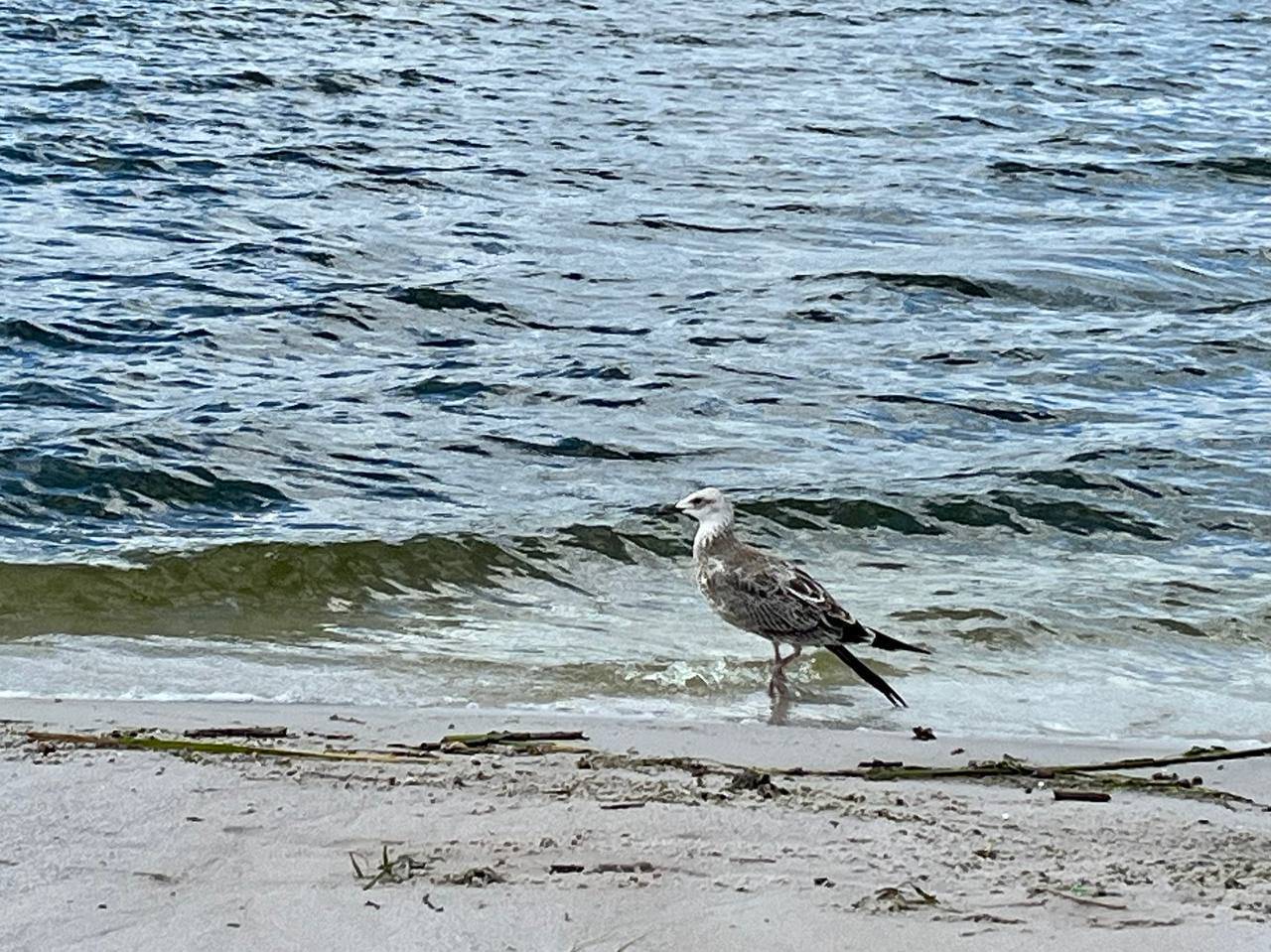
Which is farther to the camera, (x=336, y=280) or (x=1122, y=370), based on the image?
(x=336, y=280)

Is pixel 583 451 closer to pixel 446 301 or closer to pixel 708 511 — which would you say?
pixel 708 511

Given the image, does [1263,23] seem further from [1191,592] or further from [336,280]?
[1191,592]

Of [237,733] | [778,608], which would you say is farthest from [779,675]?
[237,733]

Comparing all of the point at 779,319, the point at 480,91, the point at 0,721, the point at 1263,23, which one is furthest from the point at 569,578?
the point at 1263,23

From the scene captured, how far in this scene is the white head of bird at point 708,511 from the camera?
777cm

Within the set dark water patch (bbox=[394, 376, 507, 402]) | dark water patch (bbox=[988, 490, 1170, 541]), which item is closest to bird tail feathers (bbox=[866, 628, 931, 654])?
dark water patch (bbox=[988, 490, 1170, 541])

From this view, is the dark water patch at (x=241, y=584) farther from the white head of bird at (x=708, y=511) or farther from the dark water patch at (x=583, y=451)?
the dark water patch at (x=583, y=451)

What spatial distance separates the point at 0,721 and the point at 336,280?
7896mm

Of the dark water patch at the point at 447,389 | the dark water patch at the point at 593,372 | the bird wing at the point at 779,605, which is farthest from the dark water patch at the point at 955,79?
the bird wing at the point at 779,605

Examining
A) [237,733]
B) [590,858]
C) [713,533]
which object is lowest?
[713,533]

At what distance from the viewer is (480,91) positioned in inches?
790

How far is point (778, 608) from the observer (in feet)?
23.2

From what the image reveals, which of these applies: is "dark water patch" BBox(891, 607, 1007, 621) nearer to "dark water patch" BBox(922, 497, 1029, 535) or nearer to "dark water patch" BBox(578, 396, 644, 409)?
"dark water patch" BBox(922, 497, 1029, 535)

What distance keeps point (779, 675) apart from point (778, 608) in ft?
0.77
